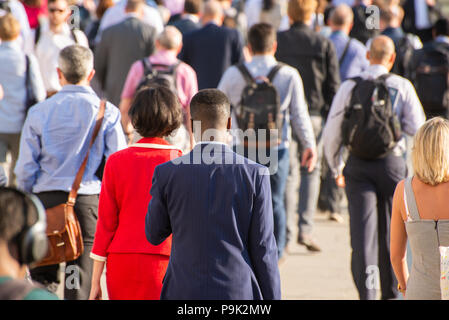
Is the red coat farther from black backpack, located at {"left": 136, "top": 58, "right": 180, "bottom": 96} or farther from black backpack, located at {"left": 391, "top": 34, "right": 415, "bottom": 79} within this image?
black backpack, located at {"left": 391, "top": 34, "right": 415, "bottom": 79}

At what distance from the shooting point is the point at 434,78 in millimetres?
9492

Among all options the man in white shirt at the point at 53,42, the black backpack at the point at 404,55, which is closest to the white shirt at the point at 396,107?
the man in white shirt at the point at 53,42

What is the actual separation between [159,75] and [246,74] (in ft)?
2.43

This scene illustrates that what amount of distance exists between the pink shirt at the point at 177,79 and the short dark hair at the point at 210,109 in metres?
3.27

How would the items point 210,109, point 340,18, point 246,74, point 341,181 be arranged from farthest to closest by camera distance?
point 340,18 → point 246,74 → point 341,181 → point 210,109

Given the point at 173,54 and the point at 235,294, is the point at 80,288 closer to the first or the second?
the point at 235,294

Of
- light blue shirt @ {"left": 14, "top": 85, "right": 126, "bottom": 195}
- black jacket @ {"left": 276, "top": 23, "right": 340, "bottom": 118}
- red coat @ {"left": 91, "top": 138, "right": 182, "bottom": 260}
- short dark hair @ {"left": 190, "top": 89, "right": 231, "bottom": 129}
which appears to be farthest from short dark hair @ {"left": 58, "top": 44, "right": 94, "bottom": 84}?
black jacket @ {"left": 276, "top": 23, "right": 340, "bottom": 118}

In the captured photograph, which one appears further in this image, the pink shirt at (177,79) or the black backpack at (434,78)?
the black backpack at (434,78)

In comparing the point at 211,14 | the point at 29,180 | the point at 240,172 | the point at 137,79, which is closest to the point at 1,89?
the point at 137,79

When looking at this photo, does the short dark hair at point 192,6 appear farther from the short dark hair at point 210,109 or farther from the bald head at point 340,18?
the short dark hair at point 210,109

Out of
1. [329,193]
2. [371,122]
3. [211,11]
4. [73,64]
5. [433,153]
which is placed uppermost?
[211,11]

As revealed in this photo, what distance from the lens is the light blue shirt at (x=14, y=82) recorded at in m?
7.57

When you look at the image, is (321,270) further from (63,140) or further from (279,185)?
(63,140)

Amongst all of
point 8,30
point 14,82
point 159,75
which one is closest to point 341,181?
point 159,75
